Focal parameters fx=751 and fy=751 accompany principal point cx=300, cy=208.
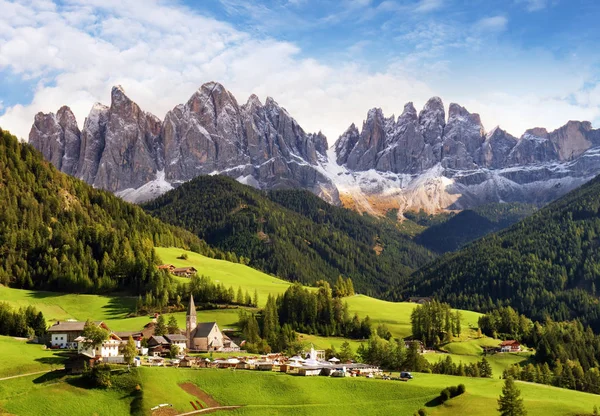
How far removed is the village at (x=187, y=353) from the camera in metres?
109

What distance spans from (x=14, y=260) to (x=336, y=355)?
92.3 metres

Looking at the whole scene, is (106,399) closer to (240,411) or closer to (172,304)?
(240,411)

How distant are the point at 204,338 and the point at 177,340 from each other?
6224mm

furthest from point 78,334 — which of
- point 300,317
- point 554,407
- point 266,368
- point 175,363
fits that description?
point 554,407

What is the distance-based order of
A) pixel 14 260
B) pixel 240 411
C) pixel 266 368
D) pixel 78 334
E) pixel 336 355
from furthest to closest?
pixel 14 260 < pixel 336 355 < pixel 78 334 < pixel 266 368 < pixel 240 411

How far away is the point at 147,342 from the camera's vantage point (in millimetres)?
128875

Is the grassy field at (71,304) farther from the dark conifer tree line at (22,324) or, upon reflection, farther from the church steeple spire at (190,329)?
the church steeple spire at (190,329)

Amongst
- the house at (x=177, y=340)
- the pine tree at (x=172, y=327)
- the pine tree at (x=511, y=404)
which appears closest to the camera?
the pine tree at (x=511, y=404)

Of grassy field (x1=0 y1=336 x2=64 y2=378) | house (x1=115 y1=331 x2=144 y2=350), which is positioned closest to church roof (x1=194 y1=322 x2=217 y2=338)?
house (x1=115 y1=331 x2=144 y2=350)

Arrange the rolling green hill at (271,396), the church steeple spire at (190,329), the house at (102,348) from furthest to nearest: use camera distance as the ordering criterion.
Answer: the church steeple spire at (190,329), the house at (102,348), the rolling green hill at (271,396)

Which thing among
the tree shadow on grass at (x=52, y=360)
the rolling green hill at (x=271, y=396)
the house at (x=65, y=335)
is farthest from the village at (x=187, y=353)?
the rolling green hill at (x=271, y=396)

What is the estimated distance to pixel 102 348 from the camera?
368 ft

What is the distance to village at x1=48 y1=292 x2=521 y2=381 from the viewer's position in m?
109

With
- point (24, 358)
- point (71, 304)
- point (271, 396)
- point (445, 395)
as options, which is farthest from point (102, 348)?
point (71, 304)
